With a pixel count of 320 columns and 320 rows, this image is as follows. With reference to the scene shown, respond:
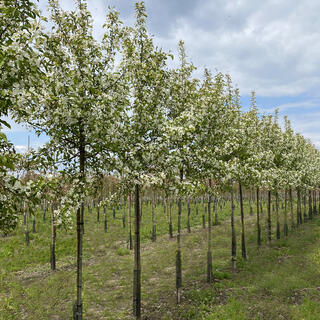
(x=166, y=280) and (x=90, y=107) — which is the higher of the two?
(x=90, y=107)

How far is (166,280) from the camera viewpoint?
55.0 ft

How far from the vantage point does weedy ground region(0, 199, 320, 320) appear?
12049 mm

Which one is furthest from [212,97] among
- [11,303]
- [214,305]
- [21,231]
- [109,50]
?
[21,231]

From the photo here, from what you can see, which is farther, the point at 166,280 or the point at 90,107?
the point at 166,280

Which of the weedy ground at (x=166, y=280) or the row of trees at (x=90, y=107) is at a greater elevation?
the row of trees at (x=90, y=107)

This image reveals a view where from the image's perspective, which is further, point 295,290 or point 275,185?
point 275,185

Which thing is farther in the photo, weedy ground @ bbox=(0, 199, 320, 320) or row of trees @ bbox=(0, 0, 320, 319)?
weedy ground @ bbox=(0, 199, 320, 320)

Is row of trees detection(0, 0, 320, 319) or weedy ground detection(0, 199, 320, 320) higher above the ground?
row of trees detection(0, 0, 320, 319)

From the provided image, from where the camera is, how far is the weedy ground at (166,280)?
1205 centimetres

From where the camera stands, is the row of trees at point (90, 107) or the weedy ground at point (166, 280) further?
the weedy ground at point (166, 280)

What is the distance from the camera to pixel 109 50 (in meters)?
9.42

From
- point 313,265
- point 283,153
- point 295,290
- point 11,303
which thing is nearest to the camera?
point 295,290

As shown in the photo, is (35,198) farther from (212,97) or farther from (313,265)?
(313,265)

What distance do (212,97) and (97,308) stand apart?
13.8 metres
